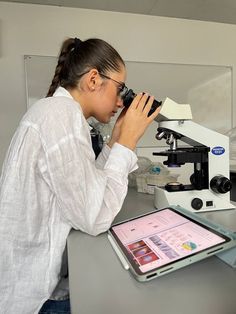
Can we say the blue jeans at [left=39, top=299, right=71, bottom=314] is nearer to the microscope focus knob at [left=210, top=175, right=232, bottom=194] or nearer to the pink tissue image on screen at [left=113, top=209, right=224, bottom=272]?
the pink tissue image on screen at [left=113, top=209, right=224, bottom=272]

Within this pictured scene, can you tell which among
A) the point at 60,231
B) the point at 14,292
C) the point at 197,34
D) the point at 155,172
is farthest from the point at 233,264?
the point at 197,34

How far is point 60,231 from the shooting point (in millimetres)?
675

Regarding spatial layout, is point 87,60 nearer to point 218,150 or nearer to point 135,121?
point 135,121

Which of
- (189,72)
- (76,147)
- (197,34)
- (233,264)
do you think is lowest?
(233,264)

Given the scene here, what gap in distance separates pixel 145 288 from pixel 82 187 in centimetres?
26

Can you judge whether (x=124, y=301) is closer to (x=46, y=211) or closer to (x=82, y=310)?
(x=82, y=310)

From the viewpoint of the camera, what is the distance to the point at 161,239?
1.94 ft

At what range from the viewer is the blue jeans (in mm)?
696

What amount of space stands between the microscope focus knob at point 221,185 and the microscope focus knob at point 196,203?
0.07 m

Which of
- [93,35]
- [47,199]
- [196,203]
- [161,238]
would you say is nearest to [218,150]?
[196,203]

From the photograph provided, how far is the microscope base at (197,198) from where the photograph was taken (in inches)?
36.4

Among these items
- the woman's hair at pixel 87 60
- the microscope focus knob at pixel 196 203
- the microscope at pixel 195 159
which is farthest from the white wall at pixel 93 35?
the microscope focus knob at pixel 196 203

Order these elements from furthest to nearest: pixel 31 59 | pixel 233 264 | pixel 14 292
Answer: pixel 31 59
pixel 14 292
pixel 233 264

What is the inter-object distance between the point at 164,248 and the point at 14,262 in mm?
377
